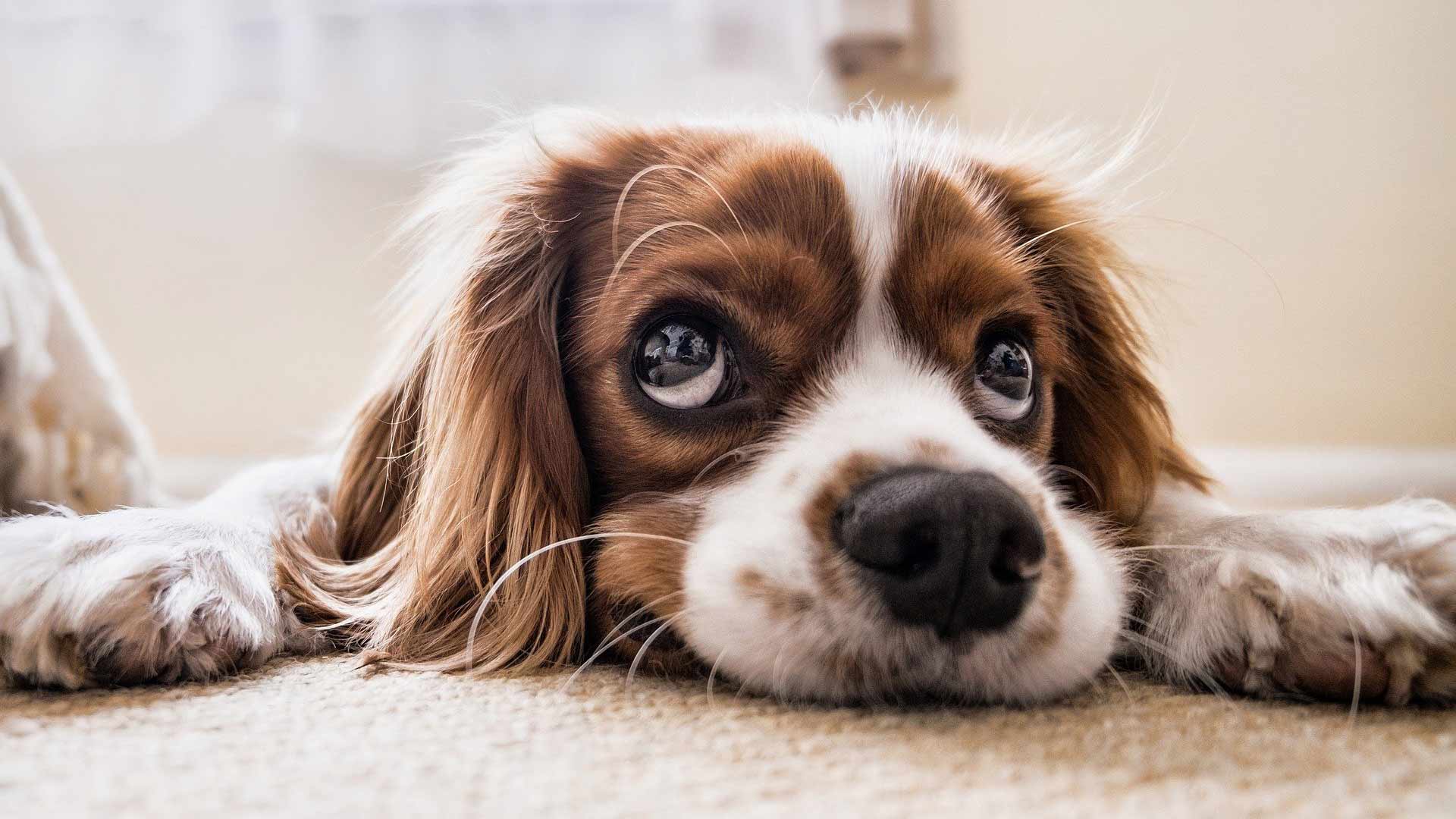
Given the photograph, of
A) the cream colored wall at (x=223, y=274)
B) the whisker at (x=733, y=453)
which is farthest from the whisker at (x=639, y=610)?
the cream colored wall at (x=223, y=274)

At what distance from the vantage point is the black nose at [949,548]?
904mm

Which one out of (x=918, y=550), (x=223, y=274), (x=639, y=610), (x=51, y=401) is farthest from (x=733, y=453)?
(x=223, y=274)

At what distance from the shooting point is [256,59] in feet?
10.1

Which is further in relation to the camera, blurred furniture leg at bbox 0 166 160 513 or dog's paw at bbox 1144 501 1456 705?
blurred furniture leg at bbox 0 166 160 513

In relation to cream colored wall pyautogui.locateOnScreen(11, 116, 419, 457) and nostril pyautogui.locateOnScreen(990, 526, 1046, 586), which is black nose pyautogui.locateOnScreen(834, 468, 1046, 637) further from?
cream colored wall pyautogui.locateOnScreen(11, 116, 419, 457)

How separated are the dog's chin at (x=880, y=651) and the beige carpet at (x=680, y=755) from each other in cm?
3

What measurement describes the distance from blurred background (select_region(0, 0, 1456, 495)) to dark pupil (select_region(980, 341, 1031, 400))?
1819 mm

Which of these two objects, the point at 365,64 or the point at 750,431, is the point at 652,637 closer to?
the point at 750,431

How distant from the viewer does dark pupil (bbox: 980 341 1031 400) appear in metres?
1.32

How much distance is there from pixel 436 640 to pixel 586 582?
0.17 meters

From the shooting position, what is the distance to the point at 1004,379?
1.33 metres

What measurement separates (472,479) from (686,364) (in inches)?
11.3

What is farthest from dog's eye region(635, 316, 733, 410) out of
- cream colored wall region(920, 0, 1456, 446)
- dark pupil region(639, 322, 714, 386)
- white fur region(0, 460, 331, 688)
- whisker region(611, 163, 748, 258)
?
cream colored wall region(920, 0, 1456, 446)

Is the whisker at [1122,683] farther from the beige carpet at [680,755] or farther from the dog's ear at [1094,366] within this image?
the dog's ear at [1094,366]
